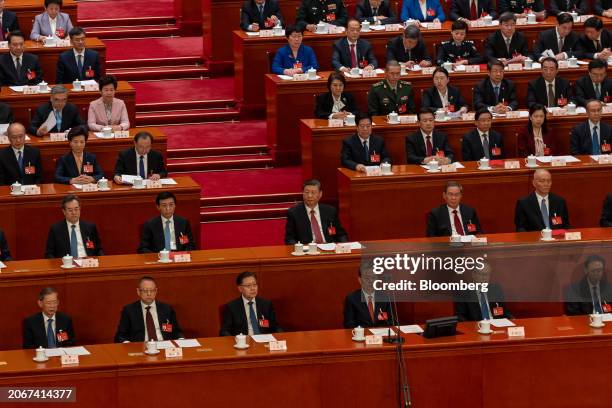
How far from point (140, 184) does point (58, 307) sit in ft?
4.87

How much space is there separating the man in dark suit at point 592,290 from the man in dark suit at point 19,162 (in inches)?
158

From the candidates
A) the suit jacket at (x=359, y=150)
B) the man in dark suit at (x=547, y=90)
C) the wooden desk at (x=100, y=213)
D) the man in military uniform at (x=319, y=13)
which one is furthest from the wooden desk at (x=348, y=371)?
the man in military uniform at (x=319, y=13)

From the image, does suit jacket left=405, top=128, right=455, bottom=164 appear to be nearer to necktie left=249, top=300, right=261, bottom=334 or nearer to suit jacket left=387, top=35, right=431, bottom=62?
suit jacket left=387, top=35, right=431, bottom=62

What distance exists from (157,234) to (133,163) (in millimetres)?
1004

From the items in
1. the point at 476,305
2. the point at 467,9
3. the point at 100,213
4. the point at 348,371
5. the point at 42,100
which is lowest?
the point at 348,371

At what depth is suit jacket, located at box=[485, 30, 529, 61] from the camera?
12758mm

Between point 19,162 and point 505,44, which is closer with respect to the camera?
point 19,162

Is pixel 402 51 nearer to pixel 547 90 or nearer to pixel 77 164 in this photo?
pixel 547 90

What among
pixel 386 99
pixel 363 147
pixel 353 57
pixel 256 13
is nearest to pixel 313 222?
pixel 363 147

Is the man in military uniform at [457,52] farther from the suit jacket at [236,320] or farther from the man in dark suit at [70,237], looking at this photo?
the suit jacket at [236,320]

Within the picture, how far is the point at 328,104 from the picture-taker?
11695 mm

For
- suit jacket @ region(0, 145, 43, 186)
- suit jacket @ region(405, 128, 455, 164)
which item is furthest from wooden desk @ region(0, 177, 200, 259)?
suit jacket @ region(405, 128, 455, 164)

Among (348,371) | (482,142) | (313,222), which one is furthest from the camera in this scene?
(482,142)

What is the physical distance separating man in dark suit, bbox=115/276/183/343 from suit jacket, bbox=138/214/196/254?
87cm
